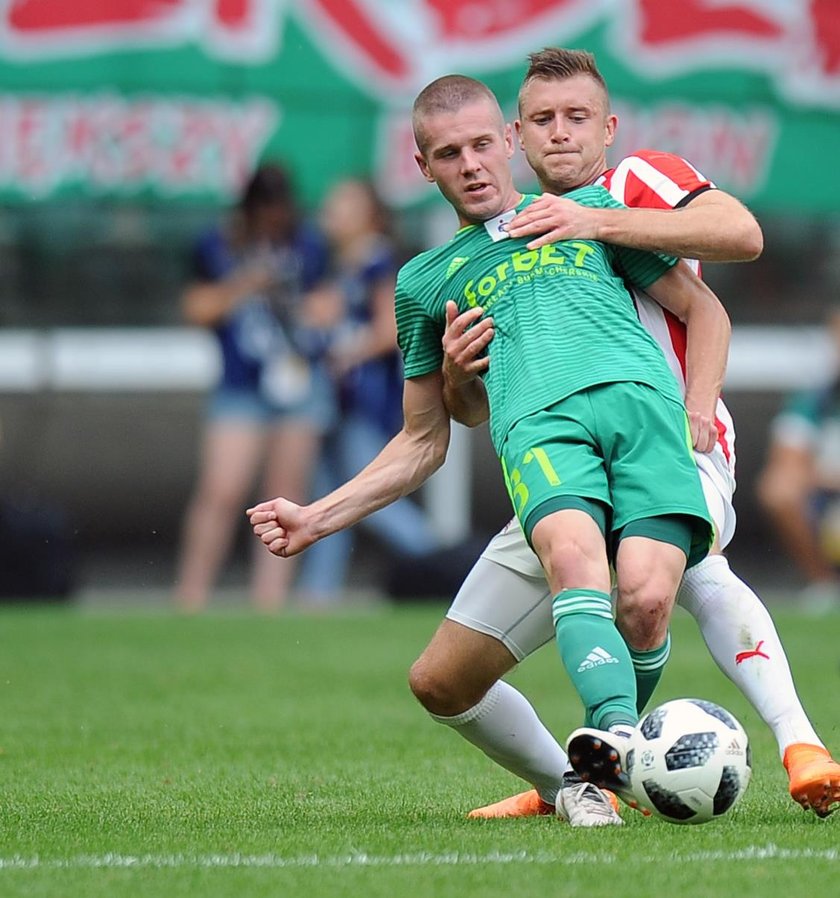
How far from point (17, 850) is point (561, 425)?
64.8 inches

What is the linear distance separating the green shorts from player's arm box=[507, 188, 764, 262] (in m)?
0.39

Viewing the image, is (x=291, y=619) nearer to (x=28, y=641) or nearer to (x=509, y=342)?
(x=28, y=641)

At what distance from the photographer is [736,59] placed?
45.2ft

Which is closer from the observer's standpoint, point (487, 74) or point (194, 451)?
point (487, 74)

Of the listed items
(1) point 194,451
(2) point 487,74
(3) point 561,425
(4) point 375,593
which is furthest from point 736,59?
(3) point 561,425

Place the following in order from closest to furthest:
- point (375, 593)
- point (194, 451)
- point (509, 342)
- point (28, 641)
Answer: point (509, 342) < point (28, 641) < point (375, 593) < point (194, 451)

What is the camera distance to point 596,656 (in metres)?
4.45

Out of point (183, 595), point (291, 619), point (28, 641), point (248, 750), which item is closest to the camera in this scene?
point (248, 750)

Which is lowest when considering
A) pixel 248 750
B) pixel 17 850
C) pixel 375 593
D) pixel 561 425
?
pixel 375 593

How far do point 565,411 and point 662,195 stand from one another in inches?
30.8

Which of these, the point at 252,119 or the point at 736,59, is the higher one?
the point at 736,59

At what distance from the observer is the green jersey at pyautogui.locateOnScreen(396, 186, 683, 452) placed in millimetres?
4797

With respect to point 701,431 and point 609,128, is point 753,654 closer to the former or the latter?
point 701,431

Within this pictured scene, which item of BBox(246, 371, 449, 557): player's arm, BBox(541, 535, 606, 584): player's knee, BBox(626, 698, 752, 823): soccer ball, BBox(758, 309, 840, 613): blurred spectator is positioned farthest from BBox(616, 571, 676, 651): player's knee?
BBox(758, 309, 840, 613): blurred spectator
